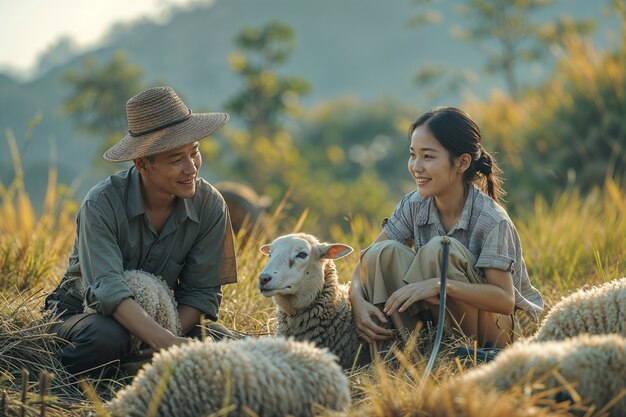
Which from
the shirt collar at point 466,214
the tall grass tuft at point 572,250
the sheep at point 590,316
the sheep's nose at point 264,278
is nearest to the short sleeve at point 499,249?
the shirt collar at point 466,214

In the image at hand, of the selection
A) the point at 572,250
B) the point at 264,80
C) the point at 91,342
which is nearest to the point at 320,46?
the point at 264,80

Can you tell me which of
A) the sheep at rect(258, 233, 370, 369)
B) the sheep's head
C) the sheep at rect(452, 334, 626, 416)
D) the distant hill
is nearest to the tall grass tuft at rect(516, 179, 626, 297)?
the sheep at rect(258, 233, 370, 369)

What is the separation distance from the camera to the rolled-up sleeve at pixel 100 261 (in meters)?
4.39

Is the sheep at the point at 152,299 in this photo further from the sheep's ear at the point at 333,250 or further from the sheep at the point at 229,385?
the sheep at the point at 229,385

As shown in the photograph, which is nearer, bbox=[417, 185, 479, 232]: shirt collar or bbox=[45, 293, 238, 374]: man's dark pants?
bbox=[45, 293, 238, 374]: man's dark pants

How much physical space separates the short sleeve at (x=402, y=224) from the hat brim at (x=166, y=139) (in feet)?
3.92

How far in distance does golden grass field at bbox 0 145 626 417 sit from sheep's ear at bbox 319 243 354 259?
66 centimetres

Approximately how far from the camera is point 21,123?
9506 centimetres

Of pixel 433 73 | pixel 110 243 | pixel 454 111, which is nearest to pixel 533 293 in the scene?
pixel 454 111

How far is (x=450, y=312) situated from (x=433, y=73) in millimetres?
28839

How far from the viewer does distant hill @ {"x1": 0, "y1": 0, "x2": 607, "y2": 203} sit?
138025 millimetres

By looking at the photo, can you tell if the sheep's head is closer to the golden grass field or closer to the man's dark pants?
the man's dark pants

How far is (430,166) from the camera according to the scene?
4.83 m

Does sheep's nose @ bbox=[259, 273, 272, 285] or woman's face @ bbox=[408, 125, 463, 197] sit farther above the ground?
woman's face @ bbox=[408, 125, 463, 197]
